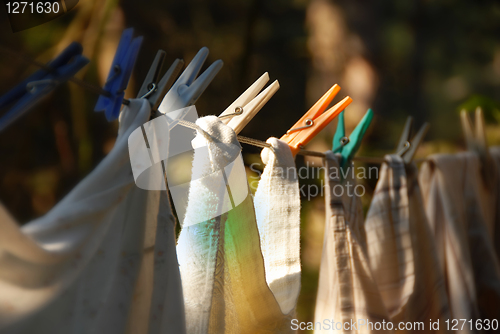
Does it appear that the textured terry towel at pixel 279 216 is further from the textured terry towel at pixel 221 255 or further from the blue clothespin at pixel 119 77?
the blue clothespin at pixel 119 77

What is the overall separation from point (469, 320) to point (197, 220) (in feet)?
2.07

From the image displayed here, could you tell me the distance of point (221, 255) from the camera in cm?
50

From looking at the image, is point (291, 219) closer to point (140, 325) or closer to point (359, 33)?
point (140, 325)

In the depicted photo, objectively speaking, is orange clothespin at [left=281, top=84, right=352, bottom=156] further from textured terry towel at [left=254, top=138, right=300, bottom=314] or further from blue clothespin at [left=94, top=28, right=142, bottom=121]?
blue clothespin at [left=94, top=28, right=142, bottom=121]

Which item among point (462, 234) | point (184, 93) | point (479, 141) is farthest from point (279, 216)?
point (479, 141)

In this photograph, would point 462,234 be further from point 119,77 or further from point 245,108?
point 119,77

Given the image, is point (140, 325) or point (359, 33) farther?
point (359, 33)

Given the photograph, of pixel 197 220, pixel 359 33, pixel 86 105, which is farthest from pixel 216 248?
pixel 86 105

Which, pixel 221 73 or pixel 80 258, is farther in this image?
pixel 221 73

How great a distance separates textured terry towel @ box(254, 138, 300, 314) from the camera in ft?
1.88

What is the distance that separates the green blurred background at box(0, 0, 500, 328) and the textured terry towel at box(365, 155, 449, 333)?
0.44m

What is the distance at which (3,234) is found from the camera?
0.34 m

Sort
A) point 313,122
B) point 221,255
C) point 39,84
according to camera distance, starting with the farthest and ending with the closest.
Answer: point 313,122 → point 221,255 → point 39,84

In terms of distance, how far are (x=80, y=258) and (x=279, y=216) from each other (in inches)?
10.9
